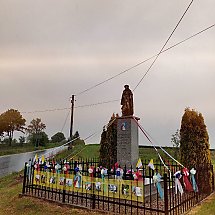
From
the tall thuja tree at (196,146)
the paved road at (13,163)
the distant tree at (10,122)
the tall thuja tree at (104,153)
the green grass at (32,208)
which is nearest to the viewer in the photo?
the green grass at (32,208)

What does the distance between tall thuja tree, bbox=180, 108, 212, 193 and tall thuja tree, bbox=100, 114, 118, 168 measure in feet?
11.8

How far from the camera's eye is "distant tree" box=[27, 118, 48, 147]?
48.8m

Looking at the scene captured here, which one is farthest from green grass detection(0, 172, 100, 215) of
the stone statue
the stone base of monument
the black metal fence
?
the stone statue

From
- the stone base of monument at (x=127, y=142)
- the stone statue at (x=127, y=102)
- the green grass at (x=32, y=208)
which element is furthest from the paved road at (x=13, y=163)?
the stone statue at (x=127, y=102)

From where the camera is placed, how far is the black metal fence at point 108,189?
570 cm

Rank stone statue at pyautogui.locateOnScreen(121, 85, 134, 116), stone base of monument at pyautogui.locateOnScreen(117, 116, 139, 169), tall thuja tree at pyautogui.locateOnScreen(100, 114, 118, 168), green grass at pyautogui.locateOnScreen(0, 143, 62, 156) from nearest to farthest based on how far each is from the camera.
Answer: stone base of monument at pyautogui.locateOnScreen(117, 116, 139, 169), stone statue at pyautogui.locateOnScreen(121, 85, 134, 116), tall thuja tree at pyautogui.locateOnScreen(100, 114, 118, 168), green grass at pyautogui.locateOnScreen(0, 143, 62, 156)

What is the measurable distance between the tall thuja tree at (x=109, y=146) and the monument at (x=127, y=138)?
2839mm

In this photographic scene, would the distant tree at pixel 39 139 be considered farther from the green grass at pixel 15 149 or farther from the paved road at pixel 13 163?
the paved road at pixel 13 163

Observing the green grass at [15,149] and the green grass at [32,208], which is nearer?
the green grass at [32,208]

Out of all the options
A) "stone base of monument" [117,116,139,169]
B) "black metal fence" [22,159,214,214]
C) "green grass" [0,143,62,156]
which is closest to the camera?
"black metal fence" [22,159,214,214]

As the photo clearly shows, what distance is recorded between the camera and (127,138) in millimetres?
8297

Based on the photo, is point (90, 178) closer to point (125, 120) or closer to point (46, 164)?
point (46, 164)

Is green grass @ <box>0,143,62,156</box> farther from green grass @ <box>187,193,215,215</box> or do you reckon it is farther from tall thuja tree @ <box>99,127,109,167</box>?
green grass @ <box>187,193,215,215</box>

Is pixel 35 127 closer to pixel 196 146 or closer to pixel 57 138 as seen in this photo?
pixel 57 138
